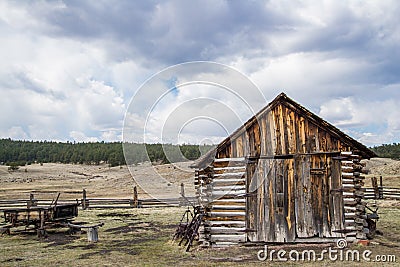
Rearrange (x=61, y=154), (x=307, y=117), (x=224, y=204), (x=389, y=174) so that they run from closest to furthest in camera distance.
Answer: (x=224, y=204)
(x=307, y=117)
(x=389, y=174)
(x=61, y=154)

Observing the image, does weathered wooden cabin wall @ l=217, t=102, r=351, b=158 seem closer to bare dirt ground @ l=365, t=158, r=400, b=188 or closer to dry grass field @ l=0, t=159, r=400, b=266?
dry grass field @ l=0, t=159, r=400, b=266

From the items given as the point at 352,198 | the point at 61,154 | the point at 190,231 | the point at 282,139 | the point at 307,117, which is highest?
the point at 61,154

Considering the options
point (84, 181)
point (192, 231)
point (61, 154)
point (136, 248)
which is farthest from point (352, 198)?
point (61, 154)

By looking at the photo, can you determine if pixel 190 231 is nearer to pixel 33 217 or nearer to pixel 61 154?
pixel 33 217

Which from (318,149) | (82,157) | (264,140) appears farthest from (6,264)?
(82,157)

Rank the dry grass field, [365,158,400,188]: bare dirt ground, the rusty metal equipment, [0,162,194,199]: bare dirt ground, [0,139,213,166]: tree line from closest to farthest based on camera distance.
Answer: the dry grass field → the rusty metal equipment → [0,162,194,199]: bare dirt ground → [365,158,400,188]: bare dirt ground → [0,139,213,166]: tree line

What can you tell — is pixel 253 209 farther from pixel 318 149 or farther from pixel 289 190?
pixel 318 149

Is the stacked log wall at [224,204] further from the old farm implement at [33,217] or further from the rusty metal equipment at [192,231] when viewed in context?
the old farm implement at [33,217]

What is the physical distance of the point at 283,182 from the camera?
51.6 ft

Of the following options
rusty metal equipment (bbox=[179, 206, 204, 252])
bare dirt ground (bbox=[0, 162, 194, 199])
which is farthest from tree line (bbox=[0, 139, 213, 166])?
rusty metal equipment (bbox=[179, 206, 204, 252])

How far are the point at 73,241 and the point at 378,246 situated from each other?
12448mm

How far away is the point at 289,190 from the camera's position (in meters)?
15.7

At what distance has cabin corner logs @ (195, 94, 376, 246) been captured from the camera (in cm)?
1553

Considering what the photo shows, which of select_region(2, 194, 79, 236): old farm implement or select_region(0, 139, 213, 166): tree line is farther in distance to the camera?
select_region(0, 139, 213, 166): tree line
